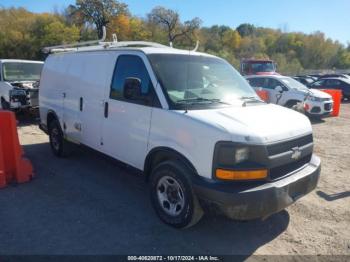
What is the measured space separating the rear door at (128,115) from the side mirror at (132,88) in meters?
0.08

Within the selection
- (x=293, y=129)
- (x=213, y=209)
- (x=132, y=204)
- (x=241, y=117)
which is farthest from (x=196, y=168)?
(x=132, y=204)

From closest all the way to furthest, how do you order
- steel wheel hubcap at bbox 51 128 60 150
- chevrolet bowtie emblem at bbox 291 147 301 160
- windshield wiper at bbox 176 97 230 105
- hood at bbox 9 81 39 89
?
chevrolet bowtie emblem at bbox 291 147 301 160 → windshield wiper at bbox 176 97 230 105 → steel wheel hubcap at bbox 51 128 60 150 → hood at bbox 9 81 39 89

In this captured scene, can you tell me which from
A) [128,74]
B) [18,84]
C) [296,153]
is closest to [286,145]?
[296,153]

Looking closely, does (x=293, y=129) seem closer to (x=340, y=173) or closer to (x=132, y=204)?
(x=132, y=204)

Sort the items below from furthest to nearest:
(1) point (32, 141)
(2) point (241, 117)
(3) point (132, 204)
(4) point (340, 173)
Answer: (1) point (32, 141), (4) point (340, 173), (3) point (132, 204), (2) point (241, 117)

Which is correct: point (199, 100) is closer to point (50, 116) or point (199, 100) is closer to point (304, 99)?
point (50, 116)

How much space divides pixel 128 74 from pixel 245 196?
7.85 feet

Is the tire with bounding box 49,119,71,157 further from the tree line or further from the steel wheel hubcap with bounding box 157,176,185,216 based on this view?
the tree line

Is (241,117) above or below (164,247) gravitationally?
above

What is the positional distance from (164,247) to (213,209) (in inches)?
27.5

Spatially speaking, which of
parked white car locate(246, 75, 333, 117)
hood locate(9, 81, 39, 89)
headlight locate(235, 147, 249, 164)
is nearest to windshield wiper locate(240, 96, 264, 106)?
headlight locate(235, 147, 249, 164)

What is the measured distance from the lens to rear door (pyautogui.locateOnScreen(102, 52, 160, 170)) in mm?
4262

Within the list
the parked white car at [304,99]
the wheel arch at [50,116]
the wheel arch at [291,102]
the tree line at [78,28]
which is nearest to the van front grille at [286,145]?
the wheel arch at [50,116]

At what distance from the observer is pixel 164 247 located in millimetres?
3643
